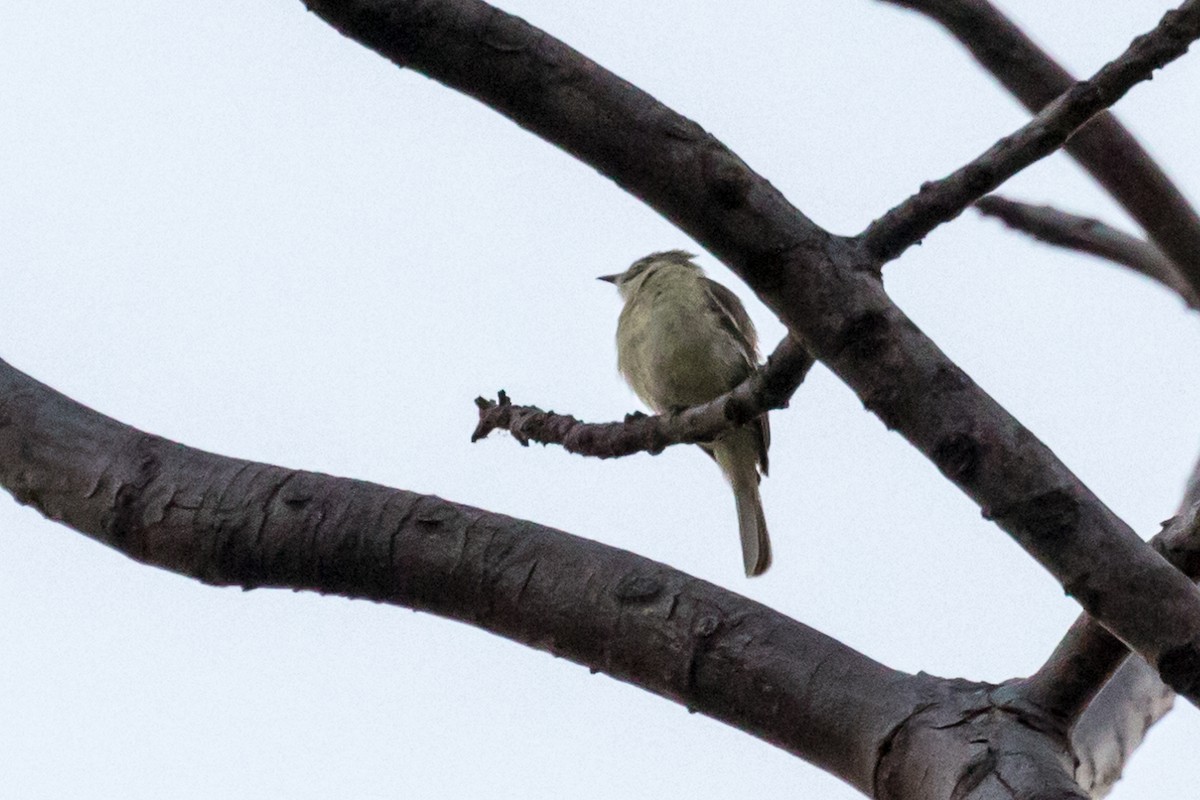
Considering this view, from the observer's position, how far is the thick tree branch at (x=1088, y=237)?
356 centimetres

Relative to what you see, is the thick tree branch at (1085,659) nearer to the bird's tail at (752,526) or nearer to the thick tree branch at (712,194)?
the thick tree branch at (712,194)

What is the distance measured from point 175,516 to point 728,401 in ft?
4.23

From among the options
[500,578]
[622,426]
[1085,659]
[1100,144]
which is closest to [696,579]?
[500,578]

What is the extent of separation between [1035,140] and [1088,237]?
155 centimetres

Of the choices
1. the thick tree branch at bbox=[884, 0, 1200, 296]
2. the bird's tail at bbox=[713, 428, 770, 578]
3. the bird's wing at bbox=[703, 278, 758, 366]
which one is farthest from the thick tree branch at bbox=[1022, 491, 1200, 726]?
the bird's tail at bbox=[713, 428, 770, 578]

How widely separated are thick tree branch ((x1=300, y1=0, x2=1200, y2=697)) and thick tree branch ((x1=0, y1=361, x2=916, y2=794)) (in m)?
0.45

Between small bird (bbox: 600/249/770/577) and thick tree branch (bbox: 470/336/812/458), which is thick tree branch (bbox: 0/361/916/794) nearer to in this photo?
thick tree branch (bbox: 470/336/812/458)

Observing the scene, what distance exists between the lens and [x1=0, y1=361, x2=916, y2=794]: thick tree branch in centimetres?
228

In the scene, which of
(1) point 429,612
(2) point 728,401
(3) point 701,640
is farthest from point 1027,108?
(1) point 429,612

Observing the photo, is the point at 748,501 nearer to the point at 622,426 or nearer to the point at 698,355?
the point at 698,355

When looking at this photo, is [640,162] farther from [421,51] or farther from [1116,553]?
[1116,553]

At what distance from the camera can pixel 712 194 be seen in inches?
83.9

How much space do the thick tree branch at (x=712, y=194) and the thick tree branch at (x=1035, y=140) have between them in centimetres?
4

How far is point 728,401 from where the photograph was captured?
318cm
